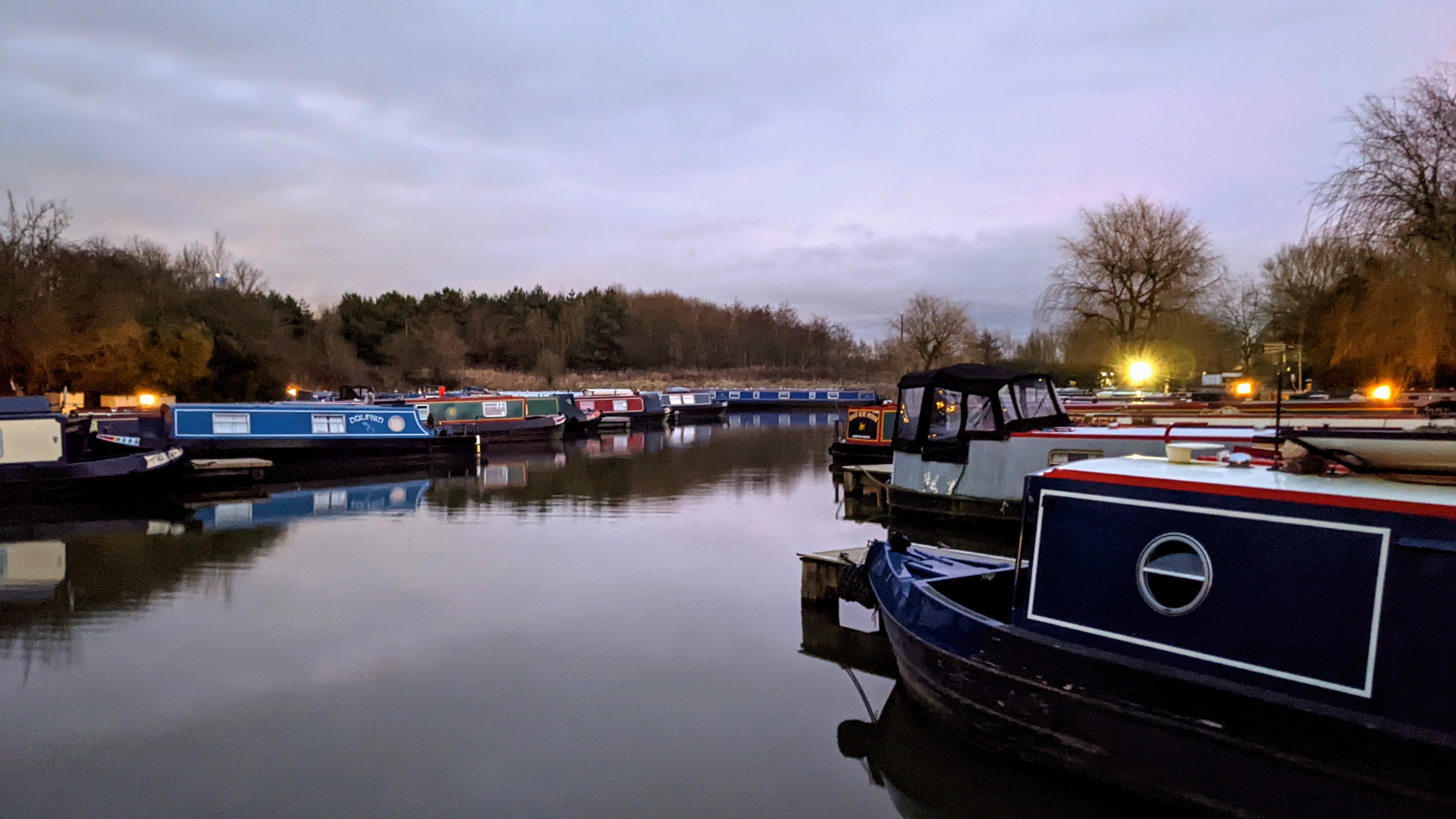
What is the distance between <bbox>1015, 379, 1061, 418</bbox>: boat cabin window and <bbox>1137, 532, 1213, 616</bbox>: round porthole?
28.1 ft

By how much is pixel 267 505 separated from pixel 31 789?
40.9ft

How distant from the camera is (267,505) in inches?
669

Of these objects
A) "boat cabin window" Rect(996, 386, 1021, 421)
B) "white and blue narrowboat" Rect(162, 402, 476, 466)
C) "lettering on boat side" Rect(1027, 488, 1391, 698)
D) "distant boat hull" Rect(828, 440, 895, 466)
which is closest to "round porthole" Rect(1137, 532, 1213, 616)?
"lettering on boat side" Rect(1027, 488, 1391, 698)

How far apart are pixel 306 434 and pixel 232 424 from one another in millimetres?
1689

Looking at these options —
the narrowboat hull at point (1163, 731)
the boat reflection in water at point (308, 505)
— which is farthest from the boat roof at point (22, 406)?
the narrowboat hull at point (1163, 731)

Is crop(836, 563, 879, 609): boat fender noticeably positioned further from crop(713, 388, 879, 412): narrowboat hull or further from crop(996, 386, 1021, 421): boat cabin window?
crop(713, 388, 879, 412): narrowboat hull

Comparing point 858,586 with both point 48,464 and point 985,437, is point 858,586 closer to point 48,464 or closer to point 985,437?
point 985,437

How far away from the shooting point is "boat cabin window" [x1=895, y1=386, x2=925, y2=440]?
13.4m

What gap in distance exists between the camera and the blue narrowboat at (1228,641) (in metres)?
3.83

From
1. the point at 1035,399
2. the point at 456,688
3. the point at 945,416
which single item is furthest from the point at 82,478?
the point at 1035,399

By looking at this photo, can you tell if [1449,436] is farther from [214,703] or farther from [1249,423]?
[1249,423]

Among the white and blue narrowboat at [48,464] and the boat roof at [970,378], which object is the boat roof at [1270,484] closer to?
the boat roof at [970,378]

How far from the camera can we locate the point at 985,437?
12.9 meters

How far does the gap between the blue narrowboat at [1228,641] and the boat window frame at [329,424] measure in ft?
69.7
